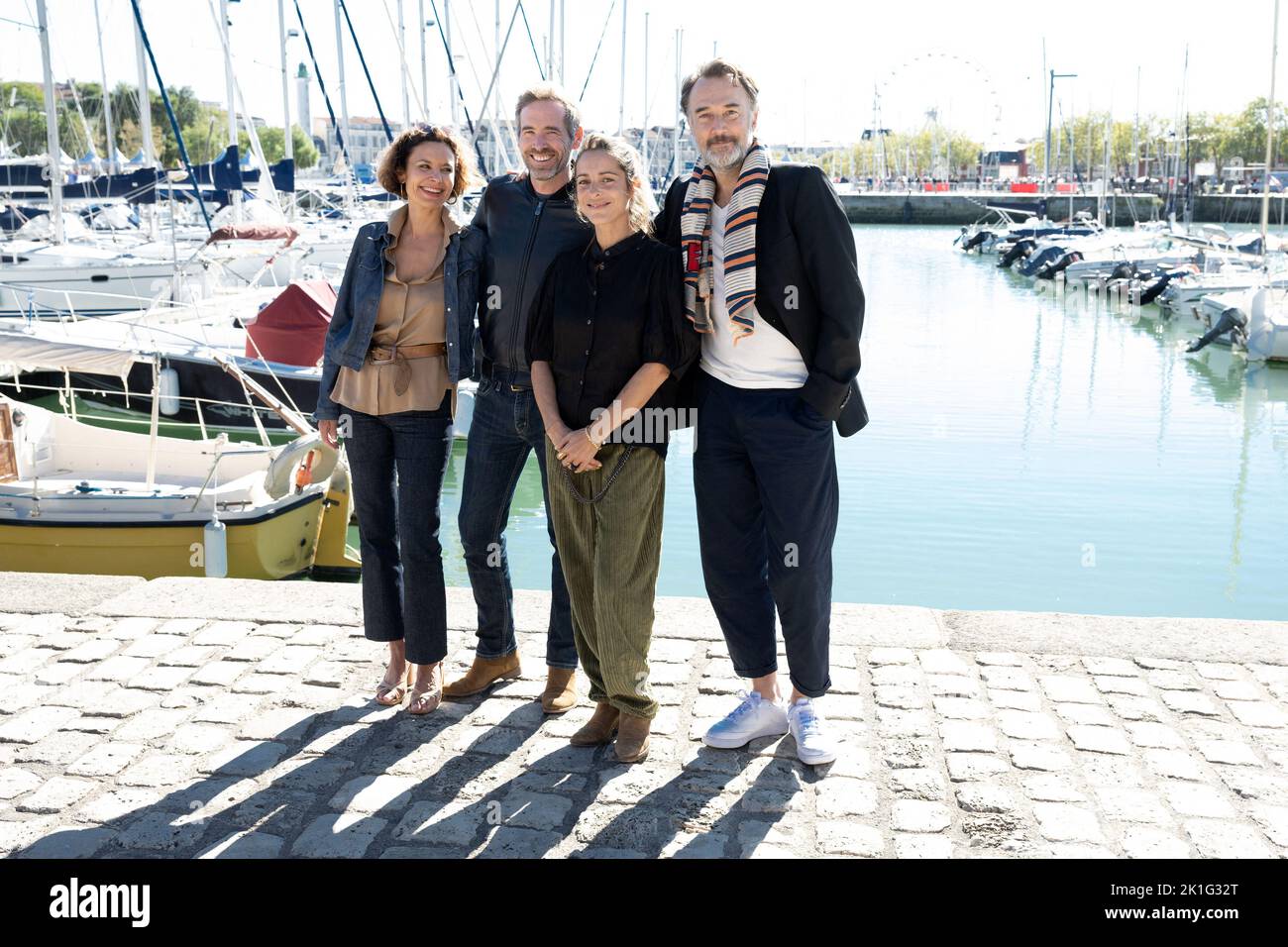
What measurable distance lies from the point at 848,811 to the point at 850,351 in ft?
4.13

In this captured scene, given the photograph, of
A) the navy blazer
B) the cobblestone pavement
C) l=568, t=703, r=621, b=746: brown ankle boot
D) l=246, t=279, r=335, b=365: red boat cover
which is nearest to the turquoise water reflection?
l=246, t=279, r=335, b=365: red boat cover

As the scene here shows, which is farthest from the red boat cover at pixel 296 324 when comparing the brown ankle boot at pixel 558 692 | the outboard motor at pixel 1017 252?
the outboard motor at pixel 1017 252

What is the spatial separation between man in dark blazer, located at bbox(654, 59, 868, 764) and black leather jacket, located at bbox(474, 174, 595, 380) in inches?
13.4

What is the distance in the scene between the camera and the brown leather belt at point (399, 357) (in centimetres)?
388

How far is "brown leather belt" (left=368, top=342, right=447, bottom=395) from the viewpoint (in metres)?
3.88

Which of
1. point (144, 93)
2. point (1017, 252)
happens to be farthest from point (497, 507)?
point (1017, 252)

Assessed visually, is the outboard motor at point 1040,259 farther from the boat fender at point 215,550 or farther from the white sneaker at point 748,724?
the white sneaker at point 748,724

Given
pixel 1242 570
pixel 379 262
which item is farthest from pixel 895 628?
pixel 1242 570

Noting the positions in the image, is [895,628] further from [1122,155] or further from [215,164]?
[1122,155]

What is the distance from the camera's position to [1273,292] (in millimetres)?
23719

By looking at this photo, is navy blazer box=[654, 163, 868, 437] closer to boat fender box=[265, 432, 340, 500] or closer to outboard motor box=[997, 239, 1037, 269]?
boat fender box=[265, 432, 340, 500]

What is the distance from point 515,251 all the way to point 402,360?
50 cm

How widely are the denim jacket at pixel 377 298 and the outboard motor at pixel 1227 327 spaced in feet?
72.8

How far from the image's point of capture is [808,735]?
366cm
